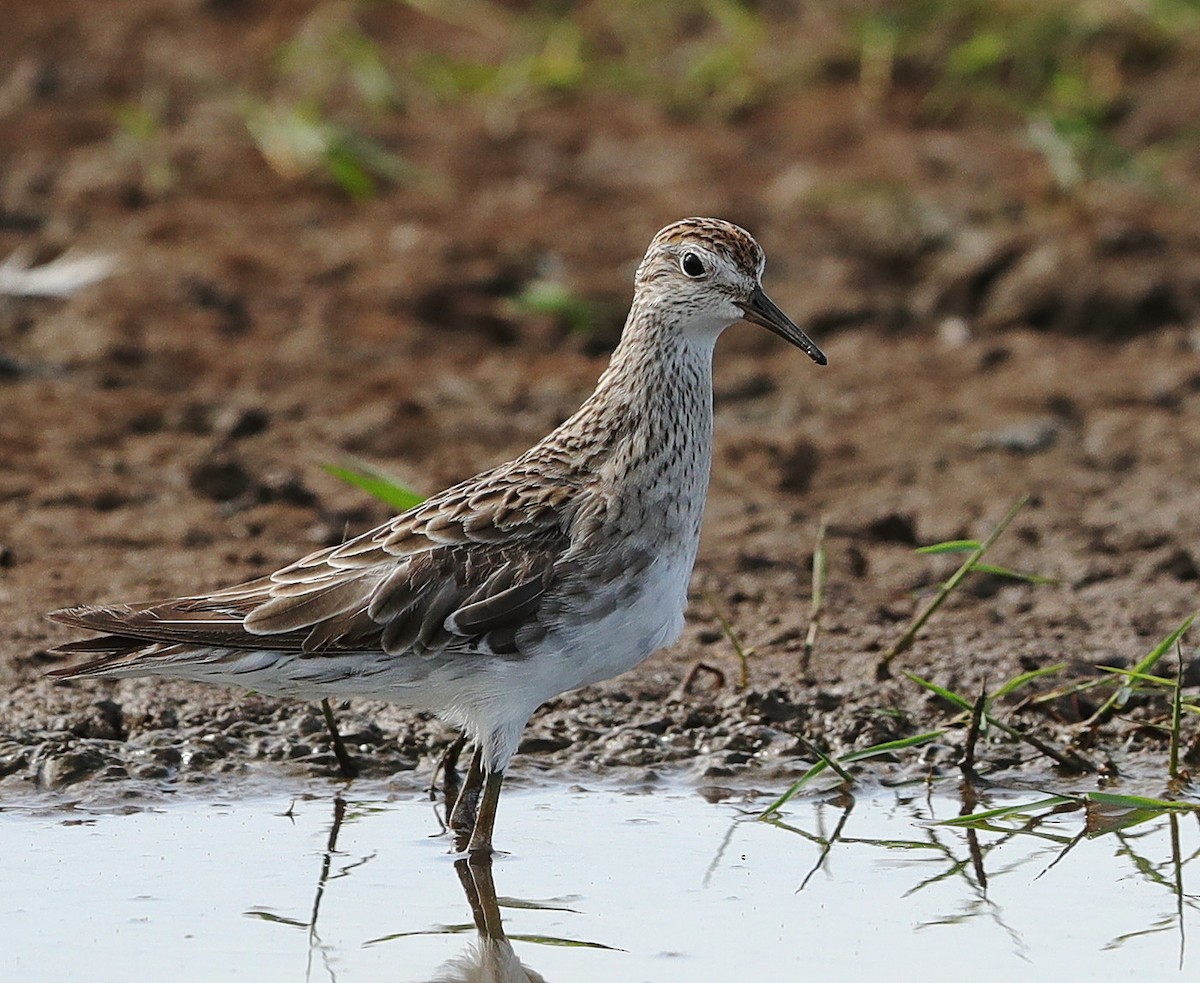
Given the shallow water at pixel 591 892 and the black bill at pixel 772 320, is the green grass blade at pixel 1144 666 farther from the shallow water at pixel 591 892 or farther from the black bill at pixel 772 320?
the black bill at pixel 772 320

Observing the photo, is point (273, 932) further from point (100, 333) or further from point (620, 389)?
point (100, 333)

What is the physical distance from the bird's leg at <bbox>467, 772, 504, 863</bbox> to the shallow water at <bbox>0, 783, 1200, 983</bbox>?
6 centimetres

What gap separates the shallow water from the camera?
5.60 metres

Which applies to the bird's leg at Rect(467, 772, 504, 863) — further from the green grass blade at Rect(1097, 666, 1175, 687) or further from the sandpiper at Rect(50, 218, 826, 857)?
the green grass blade at Rect(1097, 666, 1175, 687)

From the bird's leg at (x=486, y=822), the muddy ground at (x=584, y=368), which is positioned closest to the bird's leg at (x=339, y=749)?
the muddy ground at (x=584, y=368)

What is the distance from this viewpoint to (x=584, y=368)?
35.0 ft

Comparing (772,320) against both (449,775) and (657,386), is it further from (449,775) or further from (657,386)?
(449,775)

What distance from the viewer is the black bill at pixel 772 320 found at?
6.79 meters

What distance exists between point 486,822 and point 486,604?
693 millimetres

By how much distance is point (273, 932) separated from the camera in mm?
5781

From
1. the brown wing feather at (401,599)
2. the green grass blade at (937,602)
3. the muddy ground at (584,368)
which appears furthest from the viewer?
the muddy ground at (584,368)

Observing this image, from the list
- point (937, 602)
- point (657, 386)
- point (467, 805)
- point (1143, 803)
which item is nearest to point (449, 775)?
point (467, 805)

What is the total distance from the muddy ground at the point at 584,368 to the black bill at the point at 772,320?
1359 millimetres

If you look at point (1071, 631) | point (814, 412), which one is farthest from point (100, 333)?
point (1071, 631)
